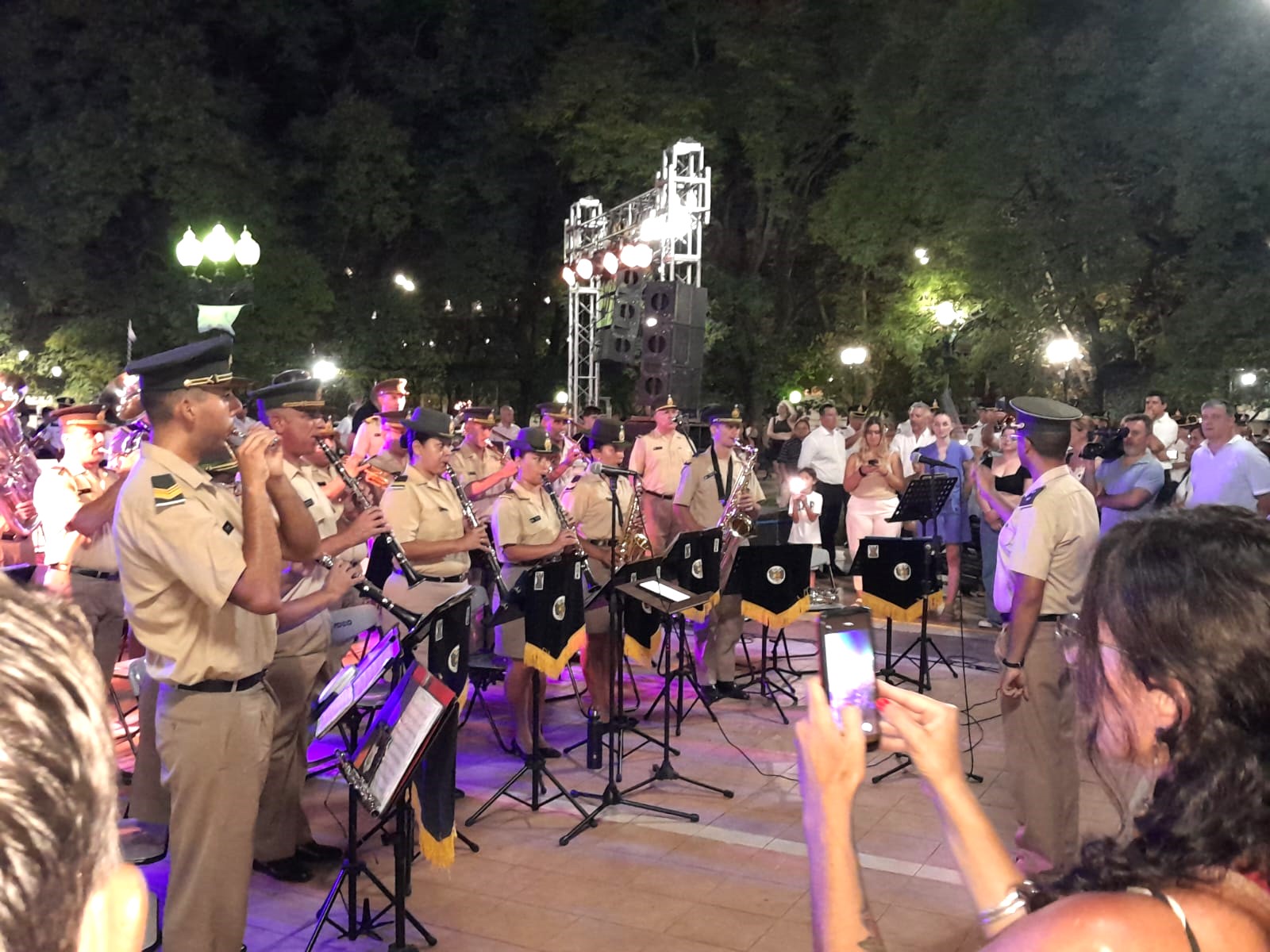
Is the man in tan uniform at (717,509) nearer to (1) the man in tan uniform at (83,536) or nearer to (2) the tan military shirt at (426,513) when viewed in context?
(2) the tan military shirt at (426,513)

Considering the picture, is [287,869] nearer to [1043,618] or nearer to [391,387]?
[1043,618]

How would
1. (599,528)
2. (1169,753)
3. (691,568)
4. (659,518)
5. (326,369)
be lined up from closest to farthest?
(1169,753)
(691,568)
(599,528)
(659,518)
(326,369)

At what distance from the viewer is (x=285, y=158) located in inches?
1021

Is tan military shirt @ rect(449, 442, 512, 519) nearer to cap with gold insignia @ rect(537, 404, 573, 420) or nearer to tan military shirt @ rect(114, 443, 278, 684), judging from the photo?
cap with gold insignia @ rect(537, 404, 573, 420)

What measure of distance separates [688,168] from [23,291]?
1673 cm

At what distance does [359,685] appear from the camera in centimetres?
405

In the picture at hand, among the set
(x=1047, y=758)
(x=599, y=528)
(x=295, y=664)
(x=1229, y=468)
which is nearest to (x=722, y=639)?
(x=599, y=528)

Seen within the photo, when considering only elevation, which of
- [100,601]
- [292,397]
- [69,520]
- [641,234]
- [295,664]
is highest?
[641,234]

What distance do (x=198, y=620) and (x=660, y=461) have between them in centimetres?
712

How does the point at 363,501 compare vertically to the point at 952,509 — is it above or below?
above

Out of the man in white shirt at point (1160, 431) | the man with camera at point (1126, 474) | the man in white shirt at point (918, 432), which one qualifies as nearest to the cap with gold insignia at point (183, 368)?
the man with camera at point (1126, 474)

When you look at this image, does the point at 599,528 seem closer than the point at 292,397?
No

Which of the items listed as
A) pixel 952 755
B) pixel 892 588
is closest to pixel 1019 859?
pixel 892 588

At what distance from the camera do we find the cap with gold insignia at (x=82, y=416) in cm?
654
